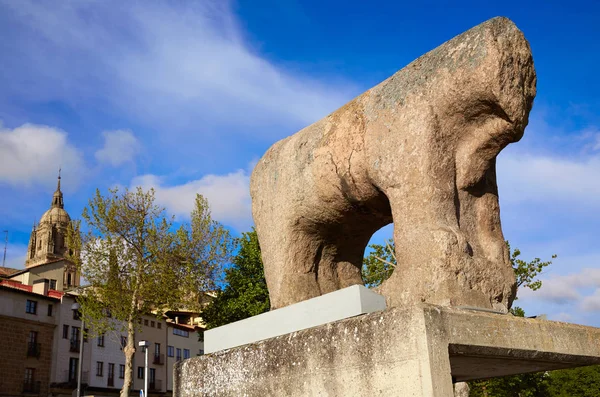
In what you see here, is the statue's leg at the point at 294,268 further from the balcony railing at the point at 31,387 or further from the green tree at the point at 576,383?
the balcony railing at the point at 31,387

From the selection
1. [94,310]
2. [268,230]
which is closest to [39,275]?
[94,310]

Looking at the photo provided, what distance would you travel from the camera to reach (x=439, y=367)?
367 cm

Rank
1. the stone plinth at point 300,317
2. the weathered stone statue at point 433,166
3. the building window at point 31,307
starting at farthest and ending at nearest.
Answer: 1. the building window at point 31,307
2. the weathered stone statue at point 433,166
3. the stone plinth at point 300,317

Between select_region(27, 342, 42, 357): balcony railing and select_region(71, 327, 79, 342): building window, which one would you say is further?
select_region(71, 327, 79, 342): building window

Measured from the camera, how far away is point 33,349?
118 ft

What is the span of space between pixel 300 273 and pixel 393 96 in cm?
185

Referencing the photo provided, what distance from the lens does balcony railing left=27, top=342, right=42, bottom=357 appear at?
35.7 m

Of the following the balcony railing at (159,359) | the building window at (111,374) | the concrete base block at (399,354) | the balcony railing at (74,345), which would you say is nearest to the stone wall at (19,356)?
the balcony railing at (74,345)

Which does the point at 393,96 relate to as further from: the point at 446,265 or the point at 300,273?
the point at 300,273

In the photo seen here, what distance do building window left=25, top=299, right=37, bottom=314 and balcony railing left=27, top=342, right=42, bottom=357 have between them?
5.99 feet

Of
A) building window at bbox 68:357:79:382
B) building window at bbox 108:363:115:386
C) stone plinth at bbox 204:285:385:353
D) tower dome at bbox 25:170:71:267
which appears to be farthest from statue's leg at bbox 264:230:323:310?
tower dome at bbox 25:170:71:267

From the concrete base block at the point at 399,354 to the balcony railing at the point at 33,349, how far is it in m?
34.7

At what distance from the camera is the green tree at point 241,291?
26.7 m

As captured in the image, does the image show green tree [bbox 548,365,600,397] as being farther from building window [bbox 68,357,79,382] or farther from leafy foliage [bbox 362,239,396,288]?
building window [bbox 68,357,79,382]
